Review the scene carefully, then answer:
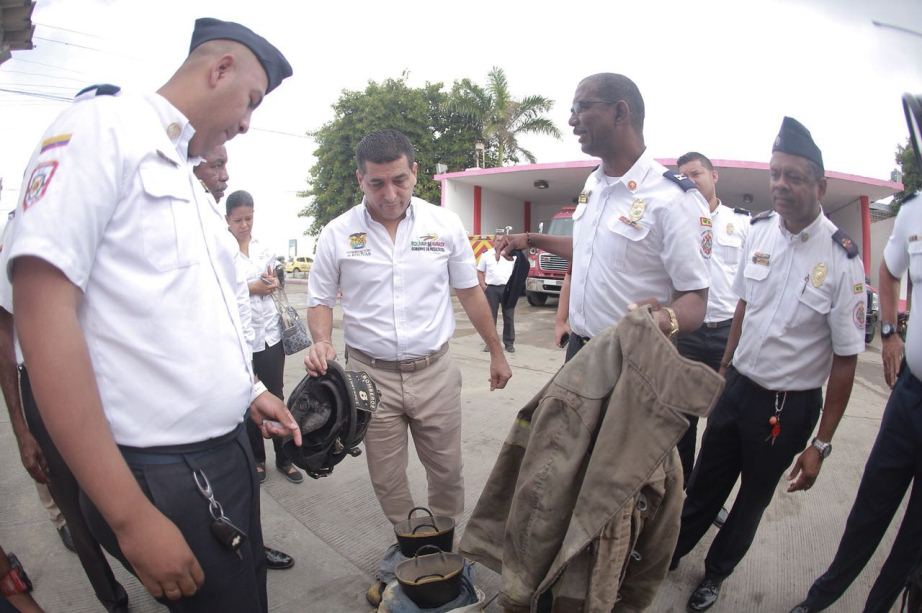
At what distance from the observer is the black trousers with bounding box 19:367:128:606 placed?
203 centimetres

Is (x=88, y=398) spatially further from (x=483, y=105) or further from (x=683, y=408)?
(x=483, y=105)

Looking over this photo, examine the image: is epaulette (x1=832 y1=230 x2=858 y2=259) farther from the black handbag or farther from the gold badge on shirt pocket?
the black handbag

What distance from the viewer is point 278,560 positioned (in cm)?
288

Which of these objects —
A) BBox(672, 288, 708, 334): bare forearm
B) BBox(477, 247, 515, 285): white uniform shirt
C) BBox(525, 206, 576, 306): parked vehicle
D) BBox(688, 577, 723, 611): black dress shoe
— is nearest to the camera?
BBox(672, 288, 708, 334): bare forearm

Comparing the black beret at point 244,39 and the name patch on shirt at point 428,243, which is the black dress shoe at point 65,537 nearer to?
the name patch on shirt at point 428,243

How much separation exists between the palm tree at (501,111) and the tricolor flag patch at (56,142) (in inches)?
913

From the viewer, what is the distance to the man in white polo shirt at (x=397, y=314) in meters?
2.69

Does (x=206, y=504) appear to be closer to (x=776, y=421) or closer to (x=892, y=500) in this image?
(x=776, y=421)

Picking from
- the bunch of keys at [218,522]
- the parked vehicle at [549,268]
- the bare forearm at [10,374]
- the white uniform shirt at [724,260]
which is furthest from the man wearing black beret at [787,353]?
the parked vehicle at [549,268]

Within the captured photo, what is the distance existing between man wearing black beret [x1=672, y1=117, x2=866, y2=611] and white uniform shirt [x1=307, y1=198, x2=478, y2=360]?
1.47 meters

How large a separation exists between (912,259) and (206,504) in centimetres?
272

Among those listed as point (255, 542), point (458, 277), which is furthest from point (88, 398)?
point (458, 277)

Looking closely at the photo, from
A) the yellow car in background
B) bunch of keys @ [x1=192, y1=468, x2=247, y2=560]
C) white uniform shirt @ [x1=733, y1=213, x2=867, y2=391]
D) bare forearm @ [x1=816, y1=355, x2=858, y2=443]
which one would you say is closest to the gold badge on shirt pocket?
white uniform shirt @ [x1=733, y1=213, x2=867, y2=391]

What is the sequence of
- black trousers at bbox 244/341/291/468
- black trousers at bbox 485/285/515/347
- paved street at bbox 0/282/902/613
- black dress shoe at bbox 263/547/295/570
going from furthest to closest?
black trousers at bbox 485/285/515/347 → black trousers at bbox 244/341/291/468 → black dress shoe at bbox 263/547/295/570 → paved street at bbox 0/282/902/613
